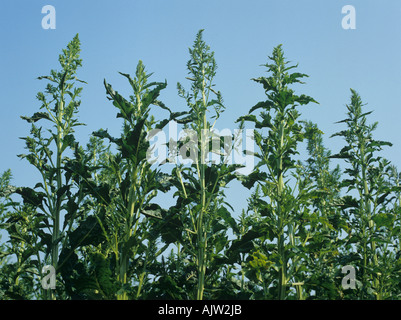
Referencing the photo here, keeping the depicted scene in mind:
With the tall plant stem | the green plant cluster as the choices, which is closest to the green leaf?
the green plant cluster

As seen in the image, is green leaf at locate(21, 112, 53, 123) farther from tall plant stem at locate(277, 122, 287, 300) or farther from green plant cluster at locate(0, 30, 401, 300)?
tall plant stem at locate(277, 122, 287, 300)

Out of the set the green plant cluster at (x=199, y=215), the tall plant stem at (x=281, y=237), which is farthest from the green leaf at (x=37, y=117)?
the tall plant stem at (x=281, y=237)

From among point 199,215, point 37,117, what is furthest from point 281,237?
point 37,117

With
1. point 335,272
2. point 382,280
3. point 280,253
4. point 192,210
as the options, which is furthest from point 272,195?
point 382,280

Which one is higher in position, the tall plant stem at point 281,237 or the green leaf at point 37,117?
the green leaf at point 37,117

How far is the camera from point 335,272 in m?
6.79

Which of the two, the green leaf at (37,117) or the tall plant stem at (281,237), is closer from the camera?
the tall plant stem at (281,237)

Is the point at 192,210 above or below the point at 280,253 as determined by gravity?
above

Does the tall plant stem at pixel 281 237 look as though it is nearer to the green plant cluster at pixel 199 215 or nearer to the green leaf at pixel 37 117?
the green plant cluster at pixel 199 215

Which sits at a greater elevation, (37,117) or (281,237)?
(37,117)

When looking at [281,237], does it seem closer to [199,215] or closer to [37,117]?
[199,215]

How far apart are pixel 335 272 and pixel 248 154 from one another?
2.43 metres

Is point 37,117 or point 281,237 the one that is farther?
point 37,117
